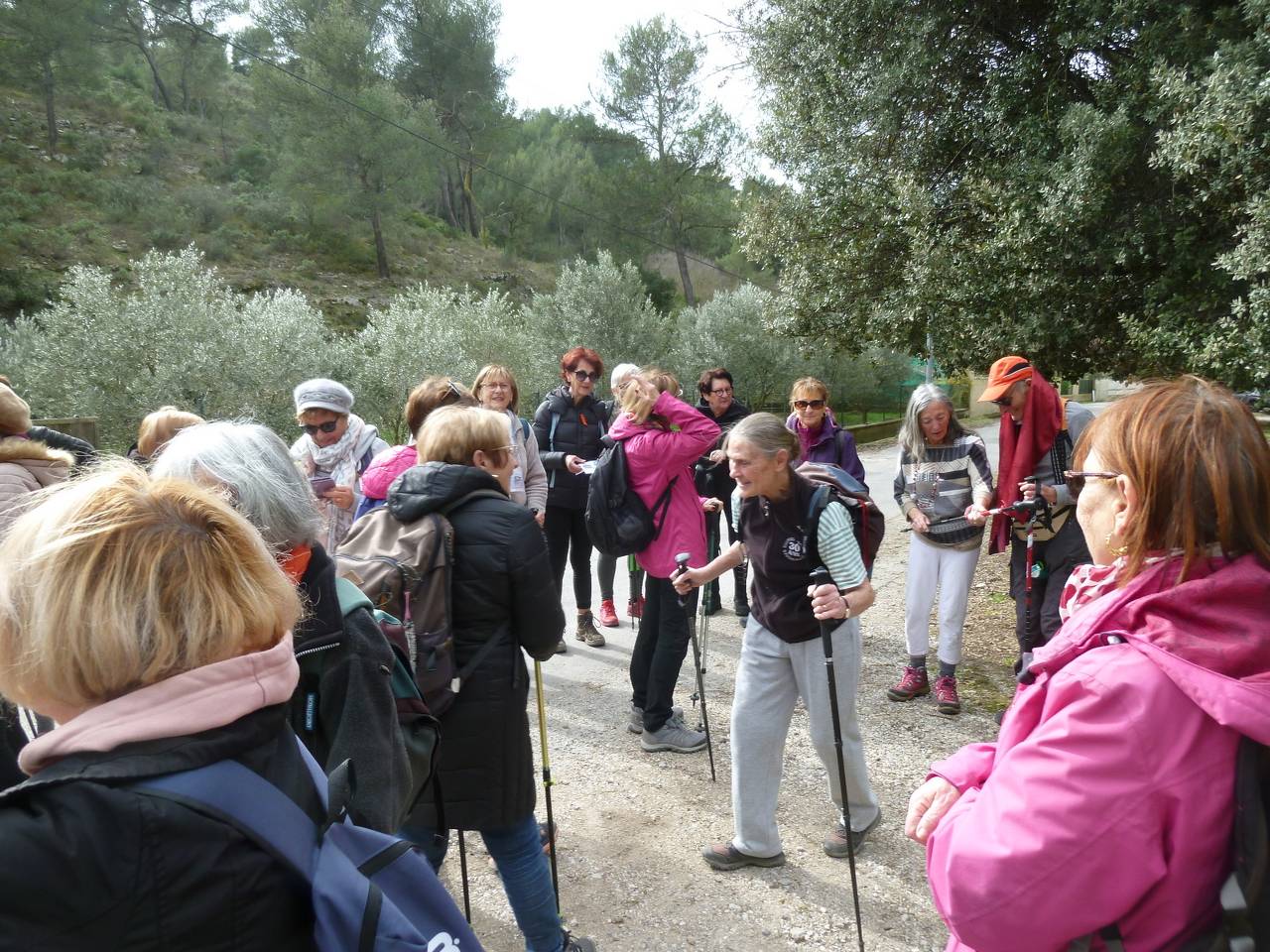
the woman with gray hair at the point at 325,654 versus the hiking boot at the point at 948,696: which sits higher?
the woman with gray hair at the point at 325,654

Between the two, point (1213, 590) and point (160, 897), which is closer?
point (160, 897)

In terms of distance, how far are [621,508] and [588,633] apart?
71.0 inches

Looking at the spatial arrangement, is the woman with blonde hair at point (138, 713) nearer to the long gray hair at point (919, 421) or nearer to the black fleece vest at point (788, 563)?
the black fleece vest at point (788, 563)

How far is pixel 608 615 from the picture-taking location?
6430mm

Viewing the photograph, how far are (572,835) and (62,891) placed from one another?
9.86 feet

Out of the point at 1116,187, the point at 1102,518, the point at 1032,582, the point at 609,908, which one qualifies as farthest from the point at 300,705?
the point at 1116,187

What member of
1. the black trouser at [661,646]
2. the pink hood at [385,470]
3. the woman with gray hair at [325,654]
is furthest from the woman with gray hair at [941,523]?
the woman with gray hair at [325,654]

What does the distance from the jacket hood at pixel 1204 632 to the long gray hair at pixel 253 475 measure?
1.62 m

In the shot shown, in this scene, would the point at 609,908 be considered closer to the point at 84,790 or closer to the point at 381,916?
the point at 381,916

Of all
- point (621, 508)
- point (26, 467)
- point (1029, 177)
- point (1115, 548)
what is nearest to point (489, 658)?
point (1115, 548)

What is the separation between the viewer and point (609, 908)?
3164 mm

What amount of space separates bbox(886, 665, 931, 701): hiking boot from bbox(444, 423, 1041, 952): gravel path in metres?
0.07

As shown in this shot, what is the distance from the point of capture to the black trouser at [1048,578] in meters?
4.42

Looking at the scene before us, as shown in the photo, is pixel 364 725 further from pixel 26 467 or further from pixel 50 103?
pixel 50 103
